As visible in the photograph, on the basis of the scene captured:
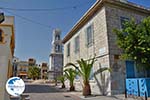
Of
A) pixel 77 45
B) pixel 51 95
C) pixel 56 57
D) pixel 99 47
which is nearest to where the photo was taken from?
pixel 51 95

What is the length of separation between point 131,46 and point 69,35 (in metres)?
13.3

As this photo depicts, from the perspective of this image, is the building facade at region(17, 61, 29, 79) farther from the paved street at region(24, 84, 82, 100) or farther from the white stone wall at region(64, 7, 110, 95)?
the white stone wall at region(64, 7, 110, 95)

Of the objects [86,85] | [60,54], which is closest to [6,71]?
[86,85]

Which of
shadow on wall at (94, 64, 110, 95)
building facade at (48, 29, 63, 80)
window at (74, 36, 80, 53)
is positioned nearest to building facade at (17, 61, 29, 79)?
building facade at (48, 29, 63, 80)

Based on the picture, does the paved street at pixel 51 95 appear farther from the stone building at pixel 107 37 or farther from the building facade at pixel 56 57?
the building facade at pixel 56 57

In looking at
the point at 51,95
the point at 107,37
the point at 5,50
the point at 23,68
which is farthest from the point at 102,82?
the point at 23,68

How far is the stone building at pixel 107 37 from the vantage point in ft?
43.3

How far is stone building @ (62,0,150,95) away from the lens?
13.2 meters

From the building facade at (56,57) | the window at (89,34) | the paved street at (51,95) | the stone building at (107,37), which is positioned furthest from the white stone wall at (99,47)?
the building facade at (56,57)

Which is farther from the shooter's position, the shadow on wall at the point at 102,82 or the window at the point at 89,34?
the window at the point at 89,34

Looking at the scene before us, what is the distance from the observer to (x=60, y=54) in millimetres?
44312

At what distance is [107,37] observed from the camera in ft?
44.5

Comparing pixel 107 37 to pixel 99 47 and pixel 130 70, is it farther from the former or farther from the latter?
pixel 130 70

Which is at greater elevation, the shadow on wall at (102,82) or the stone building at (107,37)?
the stone building at (107,37)
